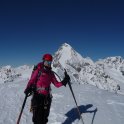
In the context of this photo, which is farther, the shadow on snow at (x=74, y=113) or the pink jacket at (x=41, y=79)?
the shadow on snow at (x=74, y=113)

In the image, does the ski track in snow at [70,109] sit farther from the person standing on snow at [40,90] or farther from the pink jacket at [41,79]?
the pink jacket at [41,79]

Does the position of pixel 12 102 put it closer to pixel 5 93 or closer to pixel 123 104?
pixel 5 93

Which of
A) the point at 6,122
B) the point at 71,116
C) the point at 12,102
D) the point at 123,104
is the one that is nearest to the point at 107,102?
the point at 123,104

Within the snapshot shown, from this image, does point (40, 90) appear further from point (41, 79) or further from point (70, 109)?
point (70, 109)

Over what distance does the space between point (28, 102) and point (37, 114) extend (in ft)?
20.0

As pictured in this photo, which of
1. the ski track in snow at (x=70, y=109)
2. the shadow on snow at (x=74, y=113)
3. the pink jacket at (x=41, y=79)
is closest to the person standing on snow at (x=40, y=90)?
the pink jacket at (x=41, y=79)

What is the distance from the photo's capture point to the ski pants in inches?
372

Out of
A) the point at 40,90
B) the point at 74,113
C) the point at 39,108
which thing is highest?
the point at 40,90

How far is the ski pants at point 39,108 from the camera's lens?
31.0 ft

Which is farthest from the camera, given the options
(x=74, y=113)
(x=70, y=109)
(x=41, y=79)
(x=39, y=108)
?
(x=70, y=109)

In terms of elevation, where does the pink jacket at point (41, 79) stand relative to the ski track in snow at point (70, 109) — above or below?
above

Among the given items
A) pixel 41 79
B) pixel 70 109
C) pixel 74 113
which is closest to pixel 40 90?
pixel 41 79

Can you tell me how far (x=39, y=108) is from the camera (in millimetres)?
9492

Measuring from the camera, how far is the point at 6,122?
11.6 meters
